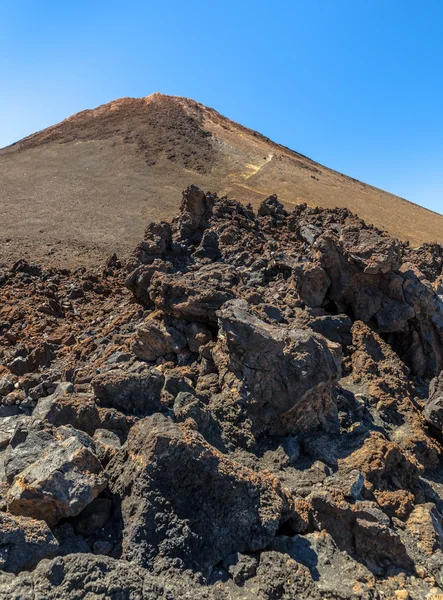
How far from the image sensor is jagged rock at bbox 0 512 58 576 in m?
2.85

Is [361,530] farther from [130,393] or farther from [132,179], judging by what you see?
[132,179]

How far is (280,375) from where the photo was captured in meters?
5.09

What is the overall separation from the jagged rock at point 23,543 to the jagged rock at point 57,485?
121 mm

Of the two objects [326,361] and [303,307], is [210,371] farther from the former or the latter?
[303,307]

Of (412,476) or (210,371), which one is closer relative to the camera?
(412,476)

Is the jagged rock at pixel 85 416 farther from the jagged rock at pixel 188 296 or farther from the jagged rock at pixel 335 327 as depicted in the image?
the jagged rock at pixel 335 327

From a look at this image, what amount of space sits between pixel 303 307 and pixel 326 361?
2.55 metres

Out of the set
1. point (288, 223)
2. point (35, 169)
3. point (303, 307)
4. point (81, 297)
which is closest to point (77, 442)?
point (303, 307)

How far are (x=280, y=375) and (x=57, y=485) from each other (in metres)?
2.63

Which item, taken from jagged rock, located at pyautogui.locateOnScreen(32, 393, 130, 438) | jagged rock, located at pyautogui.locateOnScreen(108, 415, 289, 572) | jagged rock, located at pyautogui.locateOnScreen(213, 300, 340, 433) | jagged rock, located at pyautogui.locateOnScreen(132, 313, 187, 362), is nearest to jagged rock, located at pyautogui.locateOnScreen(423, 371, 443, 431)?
jagged rock, located at pyautogui.locateOnScreen(213, 300, 340, 433)

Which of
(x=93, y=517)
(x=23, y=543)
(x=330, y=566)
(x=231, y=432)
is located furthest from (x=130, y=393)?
(x=330, y=566)

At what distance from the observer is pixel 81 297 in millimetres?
10766

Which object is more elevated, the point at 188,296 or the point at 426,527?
the point at 188,296

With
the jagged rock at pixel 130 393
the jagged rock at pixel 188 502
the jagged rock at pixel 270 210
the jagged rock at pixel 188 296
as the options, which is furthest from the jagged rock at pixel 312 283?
the jagged rock at pixel 270 210
